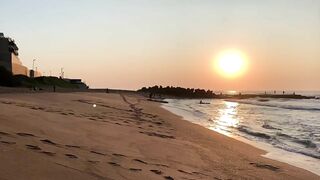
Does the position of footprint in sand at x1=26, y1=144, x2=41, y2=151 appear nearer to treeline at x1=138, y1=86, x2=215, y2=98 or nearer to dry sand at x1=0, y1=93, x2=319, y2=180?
dry sand at x1=0, y1=93, x2=319, y2=180

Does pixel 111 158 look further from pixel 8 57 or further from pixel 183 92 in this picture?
pixel 183 92

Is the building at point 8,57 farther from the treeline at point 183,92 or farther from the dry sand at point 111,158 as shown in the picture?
the dry sand at point 111,158

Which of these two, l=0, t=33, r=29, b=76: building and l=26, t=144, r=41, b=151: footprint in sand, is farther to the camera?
l=0, t=33, r=29, b=76: building

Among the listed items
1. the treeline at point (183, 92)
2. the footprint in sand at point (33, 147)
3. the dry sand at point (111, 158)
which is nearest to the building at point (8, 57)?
the treeline at point (183, 92)

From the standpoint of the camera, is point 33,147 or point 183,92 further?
point 183,92

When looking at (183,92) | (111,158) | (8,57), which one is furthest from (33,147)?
(183,92)

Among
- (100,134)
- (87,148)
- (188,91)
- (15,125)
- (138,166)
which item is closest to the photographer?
(138,166)

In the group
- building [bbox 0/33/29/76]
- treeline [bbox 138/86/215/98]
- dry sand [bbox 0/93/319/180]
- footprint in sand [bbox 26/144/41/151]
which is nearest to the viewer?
dry sand [bbox 0/93/319/180]

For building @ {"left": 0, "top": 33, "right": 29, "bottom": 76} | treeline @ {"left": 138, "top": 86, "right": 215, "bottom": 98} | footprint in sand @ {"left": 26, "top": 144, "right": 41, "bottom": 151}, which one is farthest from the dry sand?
treeline @ {"left": 138, "top": 86, "right": 215, "bottom": 98}

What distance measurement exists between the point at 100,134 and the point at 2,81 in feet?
166

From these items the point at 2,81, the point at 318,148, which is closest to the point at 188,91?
the point at 2,81

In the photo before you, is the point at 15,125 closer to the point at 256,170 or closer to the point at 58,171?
the point at 58,171

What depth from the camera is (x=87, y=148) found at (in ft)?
30.0

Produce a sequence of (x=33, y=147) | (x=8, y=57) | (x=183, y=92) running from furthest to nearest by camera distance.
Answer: (x=183, y=92) → (x=8, y=57) → (x=33, y=147)
